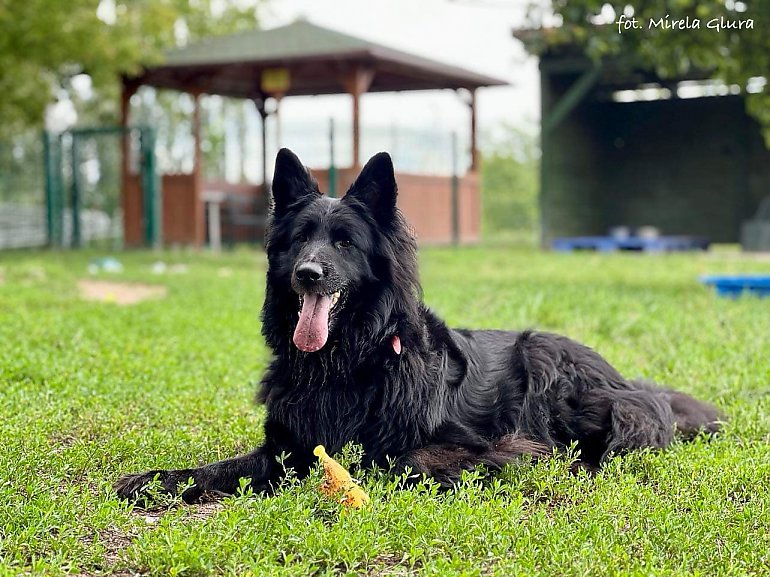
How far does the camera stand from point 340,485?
12.6ft

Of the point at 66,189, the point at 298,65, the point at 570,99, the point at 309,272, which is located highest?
the point at 298,65

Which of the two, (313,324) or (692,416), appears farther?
(692,416)

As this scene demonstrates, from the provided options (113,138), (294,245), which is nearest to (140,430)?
(294,245)

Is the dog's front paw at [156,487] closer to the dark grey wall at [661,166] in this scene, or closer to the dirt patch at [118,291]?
the dirt patch at [118,291]

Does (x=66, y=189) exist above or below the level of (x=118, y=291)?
above

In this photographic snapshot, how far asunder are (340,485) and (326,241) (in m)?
1.09

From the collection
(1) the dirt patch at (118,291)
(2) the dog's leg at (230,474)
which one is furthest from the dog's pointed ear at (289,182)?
(1) the dirt patch at (118,291)

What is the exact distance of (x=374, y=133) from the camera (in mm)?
21609

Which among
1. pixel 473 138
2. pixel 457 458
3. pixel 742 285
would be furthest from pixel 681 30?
pixel 473 138

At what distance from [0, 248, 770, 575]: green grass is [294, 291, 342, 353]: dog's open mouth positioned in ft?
1.98

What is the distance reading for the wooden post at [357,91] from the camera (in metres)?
19.0

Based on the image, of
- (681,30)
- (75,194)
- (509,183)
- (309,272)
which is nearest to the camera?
(309,272)

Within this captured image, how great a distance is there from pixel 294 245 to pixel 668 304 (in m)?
6.83

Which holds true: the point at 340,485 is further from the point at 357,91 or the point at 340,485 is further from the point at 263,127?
the point at 263,127
